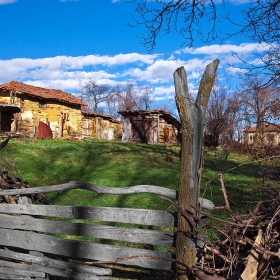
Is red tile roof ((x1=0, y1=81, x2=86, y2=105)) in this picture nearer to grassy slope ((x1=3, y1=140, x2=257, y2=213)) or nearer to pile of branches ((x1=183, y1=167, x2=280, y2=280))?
grassy slope ((x1=3, y1=140, x2=257, y2=213))

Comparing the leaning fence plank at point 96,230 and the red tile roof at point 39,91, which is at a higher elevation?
the red tile roof at point 39,91

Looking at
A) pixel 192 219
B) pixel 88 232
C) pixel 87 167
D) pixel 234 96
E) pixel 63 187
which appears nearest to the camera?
pixel 192 219

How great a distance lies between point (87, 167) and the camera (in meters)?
12.0

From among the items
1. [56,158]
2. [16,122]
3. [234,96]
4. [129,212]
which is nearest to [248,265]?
[129,212]

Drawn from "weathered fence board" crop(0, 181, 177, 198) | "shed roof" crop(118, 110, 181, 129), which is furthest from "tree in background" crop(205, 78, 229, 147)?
"weathered fence board" crop(0, 181, 177, 198)

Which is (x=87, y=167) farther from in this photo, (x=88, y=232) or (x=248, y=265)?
(x=248, y=265)

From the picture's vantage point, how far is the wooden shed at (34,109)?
27.3 m

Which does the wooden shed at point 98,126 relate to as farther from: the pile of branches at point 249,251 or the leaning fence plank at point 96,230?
the pile of branches at point 249,251

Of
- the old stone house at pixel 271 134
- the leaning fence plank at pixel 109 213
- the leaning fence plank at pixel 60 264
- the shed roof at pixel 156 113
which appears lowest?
the leaning fence plank at pixel 60 264

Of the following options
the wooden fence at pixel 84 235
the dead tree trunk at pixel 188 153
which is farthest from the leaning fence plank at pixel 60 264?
the dead tree trunk at pixel 188 153

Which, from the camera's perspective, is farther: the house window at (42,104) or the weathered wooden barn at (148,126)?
the weathered wooden barn at (148,126)

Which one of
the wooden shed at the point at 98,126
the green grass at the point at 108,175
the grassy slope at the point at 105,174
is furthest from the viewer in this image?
the wooden shed at the point at 98,126

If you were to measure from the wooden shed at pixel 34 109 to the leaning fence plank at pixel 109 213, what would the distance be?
78.1 ft

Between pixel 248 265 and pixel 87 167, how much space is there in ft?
32.9
